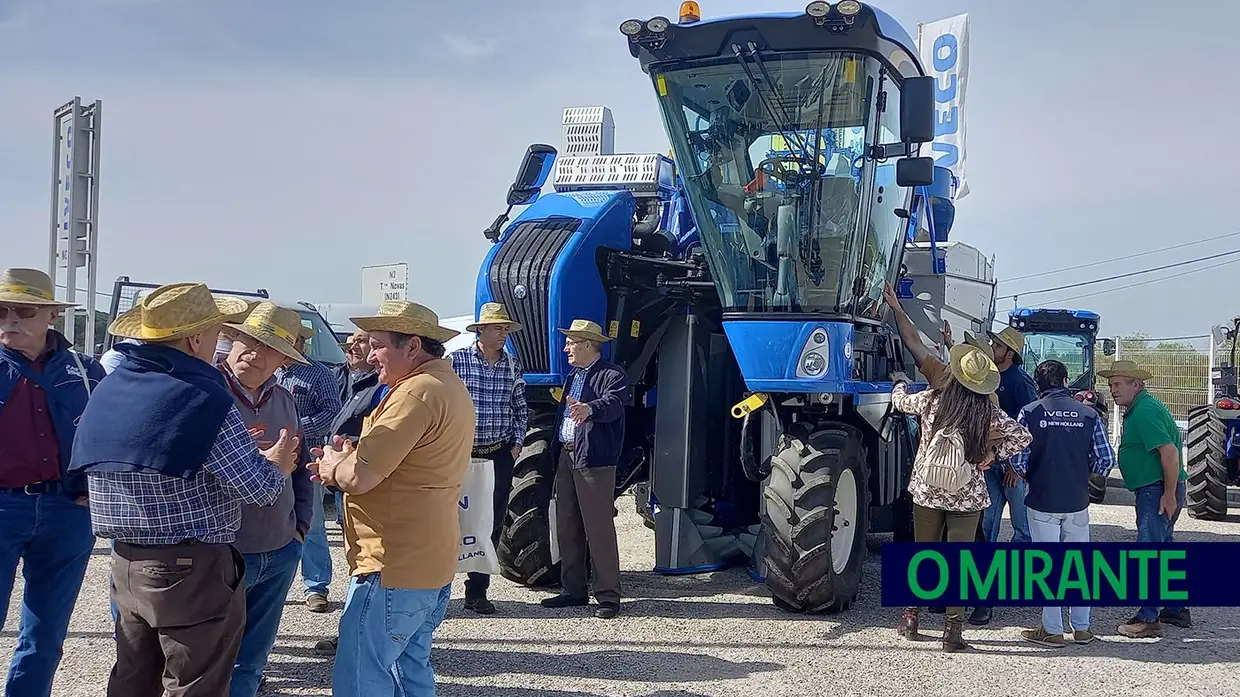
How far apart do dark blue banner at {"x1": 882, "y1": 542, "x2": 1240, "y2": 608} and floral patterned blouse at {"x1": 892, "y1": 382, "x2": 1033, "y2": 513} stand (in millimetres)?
235

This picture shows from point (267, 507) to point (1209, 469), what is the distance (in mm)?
10275

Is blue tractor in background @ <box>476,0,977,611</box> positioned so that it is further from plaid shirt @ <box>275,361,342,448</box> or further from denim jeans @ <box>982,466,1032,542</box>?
plaid shirt @ <box>275,361,342,448</box>

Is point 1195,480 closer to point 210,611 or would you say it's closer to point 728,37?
point 728,37

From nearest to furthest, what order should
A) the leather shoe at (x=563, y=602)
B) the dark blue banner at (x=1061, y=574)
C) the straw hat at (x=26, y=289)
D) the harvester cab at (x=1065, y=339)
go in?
the straw hat at (x=26, y=289)
the dark blue banner at (x=1061, y=574)
the leather shoe at (x=563, y=602)
the harvester cab at (x=1065, y=339)

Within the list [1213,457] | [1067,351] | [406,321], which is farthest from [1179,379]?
[406,321]

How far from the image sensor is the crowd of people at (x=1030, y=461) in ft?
18.1

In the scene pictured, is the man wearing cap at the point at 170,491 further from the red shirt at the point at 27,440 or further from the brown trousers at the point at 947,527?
the brown trousers at the point at 947,527

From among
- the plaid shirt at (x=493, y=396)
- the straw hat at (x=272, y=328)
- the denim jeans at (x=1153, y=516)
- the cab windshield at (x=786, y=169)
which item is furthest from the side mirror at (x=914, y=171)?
the straw hat at (x=272, y=328)

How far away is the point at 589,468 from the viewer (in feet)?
20.0

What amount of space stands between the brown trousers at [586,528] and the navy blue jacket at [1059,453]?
2410mm

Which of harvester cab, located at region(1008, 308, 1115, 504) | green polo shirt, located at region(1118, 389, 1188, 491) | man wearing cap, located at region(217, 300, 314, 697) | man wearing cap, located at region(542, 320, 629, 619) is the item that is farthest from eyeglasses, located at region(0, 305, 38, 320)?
harvester cab, located at region(1008, 308, 1115, 504)

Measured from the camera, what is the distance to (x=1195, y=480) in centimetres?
1085

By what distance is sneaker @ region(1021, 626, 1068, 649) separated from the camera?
5.66 m

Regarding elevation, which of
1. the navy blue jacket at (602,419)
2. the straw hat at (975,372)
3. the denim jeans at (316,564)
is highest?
the straw hat at (975,372)
